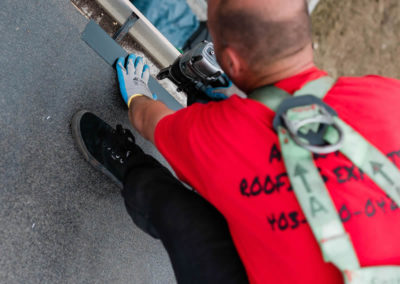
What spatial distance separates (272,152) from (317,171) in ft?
0.28

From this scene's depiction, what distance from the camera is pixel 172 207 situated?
3.19ft

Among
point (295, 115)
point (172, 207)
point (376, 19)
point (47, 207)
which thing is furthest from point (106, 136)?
point (376, 19)

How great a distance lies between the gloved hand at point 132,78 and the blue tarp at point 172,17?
501 mm

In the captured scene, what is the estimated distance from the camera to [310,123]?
63 centimetres

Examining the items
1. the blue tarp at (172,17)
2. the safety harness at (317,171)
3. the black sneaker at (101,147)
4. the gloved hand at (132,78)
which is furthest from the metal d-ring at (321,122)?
the blue tarp at (172,17)

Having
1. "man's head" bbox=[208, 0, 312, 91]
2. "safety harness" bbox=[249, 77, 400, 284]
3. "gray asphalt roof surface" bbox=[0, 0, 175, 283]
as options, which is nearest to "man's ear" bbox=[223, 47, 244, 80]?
"man's head" bbox=[208, 0, 312, 91]

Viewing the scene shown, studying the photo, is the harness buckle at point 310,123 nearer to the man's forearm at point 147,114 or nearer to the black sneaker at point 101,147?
the man's forearm at point 147,114

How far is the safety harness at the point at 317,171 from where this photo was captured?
608 millimetres

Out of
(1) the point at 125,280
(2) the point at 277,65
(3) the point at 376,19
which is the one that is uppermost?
(2) the point at 277,65

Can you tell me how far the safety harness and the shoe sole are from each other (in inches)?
28.5

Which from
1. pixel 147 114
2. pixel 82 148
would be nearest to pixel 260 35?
pixel 147 114

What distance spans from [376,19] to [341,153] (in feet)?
8.88

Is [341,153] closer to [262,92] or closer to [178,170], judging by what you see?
[262,92]

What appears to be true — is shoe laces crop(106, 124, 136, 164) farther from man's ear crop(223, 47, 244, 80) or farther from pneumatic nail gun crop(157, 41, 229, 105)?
man's ear crop(223, 47, 244, 80)
